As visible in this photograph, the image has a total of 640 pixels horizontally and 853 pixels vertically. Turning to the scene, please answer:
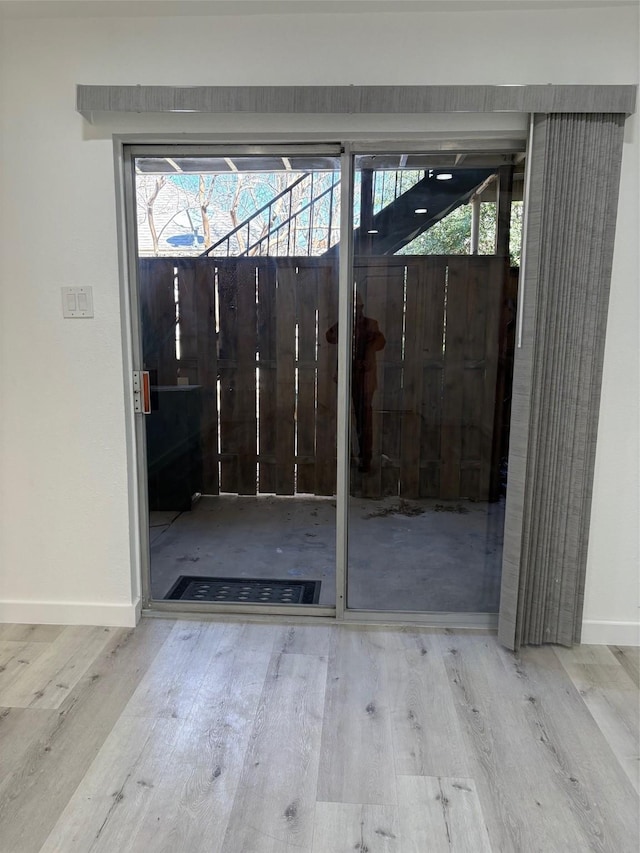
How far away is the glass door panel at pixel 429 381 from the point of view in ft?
7.68

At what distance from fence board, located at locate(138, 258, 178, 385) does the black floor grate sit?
3.22 feet

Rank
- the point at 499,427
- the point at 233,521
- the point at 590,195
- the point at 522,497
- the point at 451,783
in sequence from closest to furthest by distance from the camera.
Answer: the point at 451,783
the point at 590,195
the point at 522,497
the point at 499,427
the point at 233,521

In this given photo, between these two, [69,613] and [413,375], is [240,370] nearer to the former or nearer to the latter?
[413,375]

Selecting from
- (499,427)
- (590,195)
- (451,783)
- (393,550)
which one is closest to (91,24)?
(590,195)

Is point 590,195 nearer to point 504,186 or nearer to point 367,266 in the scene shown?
point 504,186

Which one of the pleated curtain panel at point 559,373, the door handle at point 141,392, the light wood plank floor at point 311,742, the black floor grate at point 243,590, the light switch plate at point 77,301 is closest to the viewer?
the light wood plank floor at point 311,742

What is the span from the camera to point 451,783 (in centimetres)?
165

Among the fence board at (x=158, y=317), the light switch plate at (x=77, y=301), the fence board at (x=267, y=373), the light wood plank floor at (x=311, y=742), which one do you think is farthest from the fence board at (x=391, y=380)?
the light switch plate at (x=77, y=301)

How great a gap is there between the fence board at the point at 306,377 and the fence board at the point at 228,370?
29cm

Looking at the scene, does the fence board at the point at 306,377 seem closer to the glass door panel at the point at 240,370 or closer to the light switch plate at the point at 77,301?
the glass door panel at the point at 240,370

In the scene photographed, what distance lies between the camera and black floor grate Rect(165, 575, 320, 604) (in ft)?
8.66

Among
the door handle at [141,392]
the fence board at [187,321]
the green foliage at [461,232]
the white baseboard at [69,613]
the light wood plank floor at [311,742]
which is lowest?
the light wood plank floor at [311,742]

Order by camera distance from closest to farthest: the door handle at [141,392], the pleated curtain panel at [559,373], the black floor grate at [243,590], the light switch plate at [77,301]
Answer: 1. the pleated curtain panel at [559,373]
2. the light switch plate at [77,301]
3. the door handle at [141,392]
4. the black floor grate at [243,590]

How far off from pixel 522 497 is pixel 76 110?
2.34 metres
